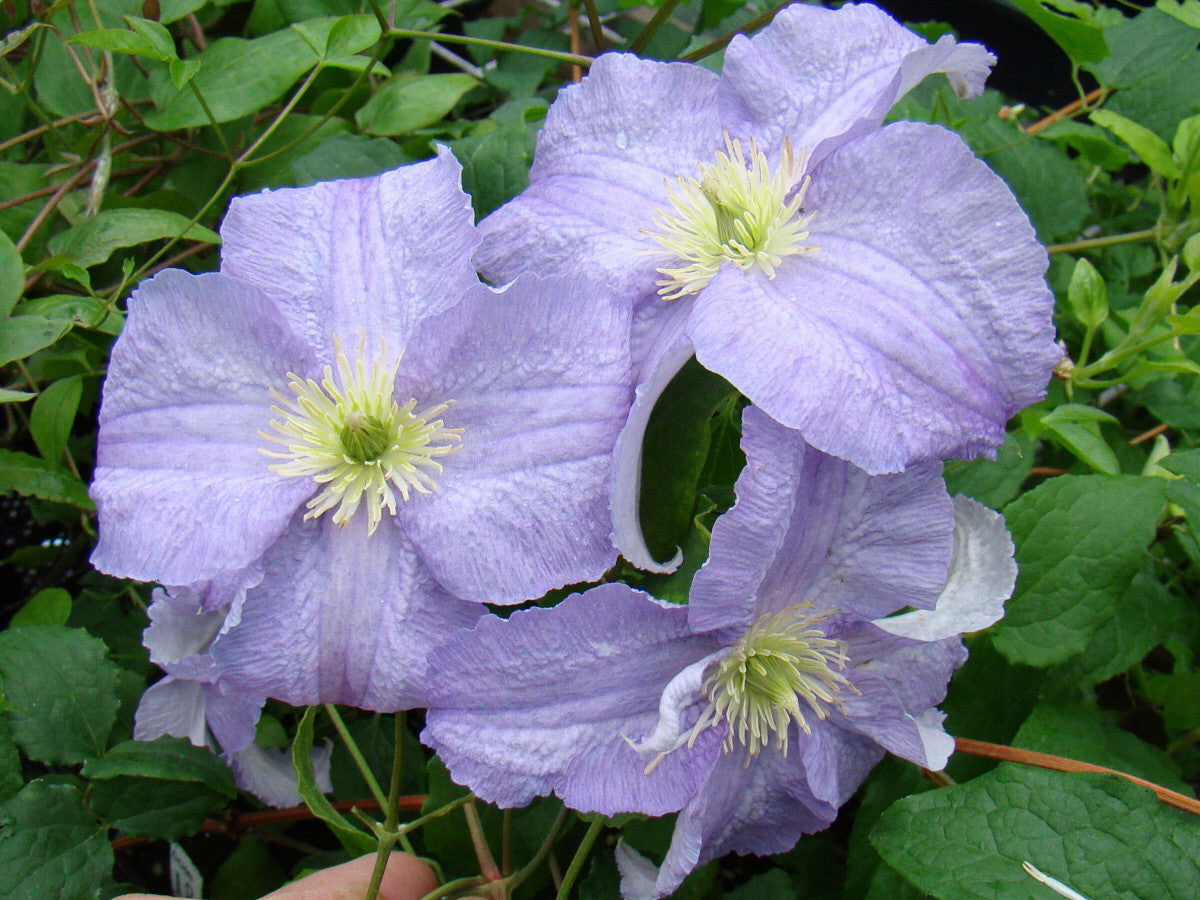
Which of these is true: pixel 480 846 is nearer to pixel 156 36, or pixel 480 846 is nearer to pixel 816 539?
pixel 816 539

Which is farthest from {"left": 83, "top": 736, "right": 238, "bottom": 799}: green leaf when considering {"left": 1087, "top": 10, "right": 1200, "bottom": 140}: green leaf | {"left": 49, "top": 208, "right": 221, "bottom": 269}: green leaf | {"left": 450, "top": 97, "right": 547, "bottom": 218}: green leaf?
{"left": 1087, "top": 10, "right": 1200, "bottom": 140}: green leaf

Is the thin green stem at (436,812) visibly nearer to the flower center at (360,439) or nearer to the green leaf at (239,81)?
the flower center at (360,439)

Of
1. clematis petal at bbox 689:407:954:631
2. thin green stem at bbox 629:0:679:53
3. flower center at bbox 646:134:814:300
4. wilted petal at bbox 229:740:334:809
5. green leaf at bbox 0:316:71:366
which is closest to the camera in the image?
clematis petal at bbox 689:407:954:631

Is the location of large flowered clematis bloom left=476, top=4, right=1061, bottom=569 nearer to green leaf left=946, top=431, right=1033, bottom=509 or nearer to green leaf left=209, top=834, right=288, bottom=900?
green leaf left=946, top=431, right=1033, bottom=509

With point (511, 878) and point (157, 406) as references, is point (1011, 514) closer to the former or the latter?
point (511, 878)

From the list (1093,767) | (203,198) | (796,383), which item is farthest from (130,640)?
(1093,767)
